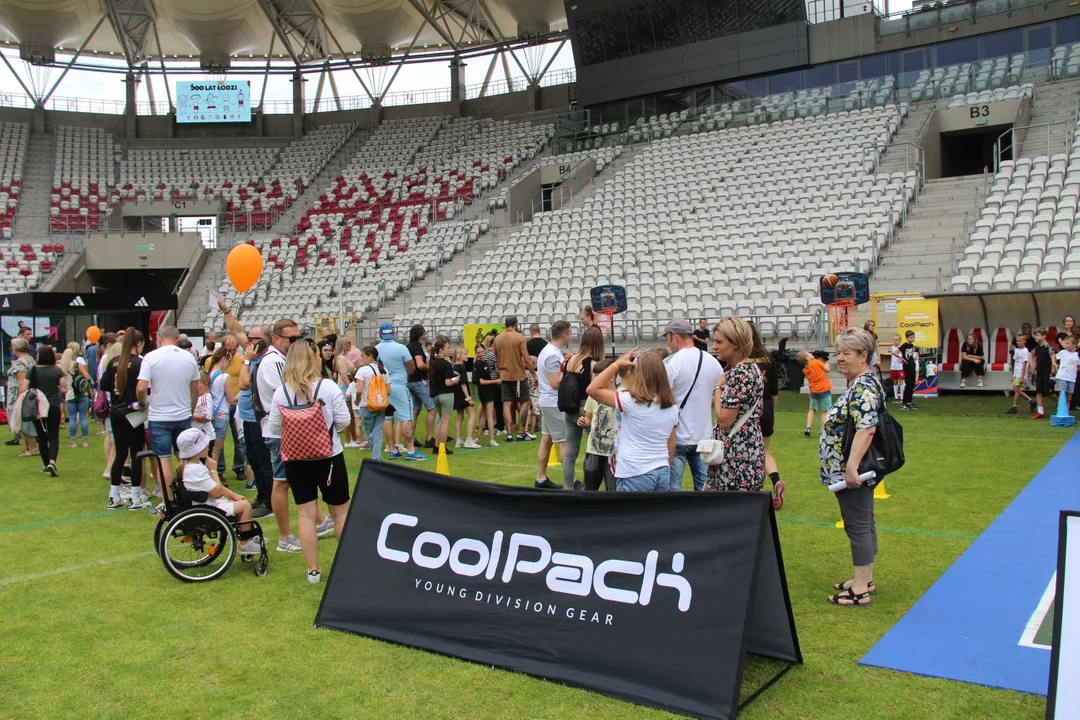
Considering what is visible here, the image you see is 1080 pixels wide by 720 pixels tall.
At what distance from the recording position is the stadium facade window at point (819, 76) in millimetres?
29641

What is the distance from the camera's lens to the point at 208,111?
43250 millimetres

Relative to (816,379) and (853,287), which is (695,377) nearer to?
(816,379)

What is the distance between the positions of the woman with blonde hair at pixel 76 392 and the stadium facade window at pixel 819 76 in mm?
25755

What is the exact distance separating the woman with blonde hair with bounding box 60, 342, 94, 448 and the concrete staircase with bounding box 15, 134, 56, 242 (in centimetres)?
2356

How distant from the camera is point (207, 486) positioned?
609 centimetres

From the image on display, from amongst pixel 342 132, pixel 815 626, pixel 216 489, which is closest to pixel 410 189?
pixel 342 132

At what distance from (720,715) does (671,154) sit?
27626 millimetres

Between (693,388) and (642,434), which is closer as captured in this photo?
(642,434)

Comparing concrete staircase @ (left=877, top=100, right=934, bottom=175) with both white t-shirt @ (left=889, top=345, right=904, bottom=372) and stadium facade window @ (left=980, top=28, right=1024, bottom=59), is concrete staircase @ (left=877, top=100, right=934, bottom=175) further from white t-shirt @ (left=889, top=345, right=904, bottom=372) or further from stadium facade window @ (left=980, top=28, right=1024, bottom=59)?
white t-shirt @ (left=889, top=345, right=904, bottom=372)

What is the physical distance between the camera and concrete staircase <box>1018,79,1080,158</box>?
22.8 m

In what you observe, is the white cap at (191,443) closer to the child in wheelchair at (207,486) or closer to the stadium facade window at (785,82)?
the child in wheelchair at (207,486)

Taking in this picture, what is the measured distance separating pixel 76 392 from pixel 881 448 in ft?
41.8

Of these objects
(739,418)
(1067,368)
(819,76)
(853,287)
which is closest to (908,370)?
(853,287)

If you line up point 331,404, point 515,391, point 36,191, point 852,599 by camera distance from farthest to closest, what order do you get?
point 36,191
point 515,391
point 331,404
point 852,599
